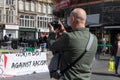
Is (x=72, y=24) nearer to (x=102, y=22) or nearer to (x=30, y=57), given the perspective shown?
(x=30, y=57)

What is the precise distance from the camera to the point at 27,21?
68688 mm

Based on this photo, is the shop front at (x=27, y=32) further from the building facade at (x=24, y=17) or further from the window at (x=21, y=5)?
the window at (x=21, y=5)

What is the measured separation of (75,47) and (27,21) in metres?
64.6

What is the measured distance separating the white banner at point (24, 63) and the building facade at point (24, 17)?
4662 cm

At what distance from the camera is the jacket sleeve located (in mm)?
4426

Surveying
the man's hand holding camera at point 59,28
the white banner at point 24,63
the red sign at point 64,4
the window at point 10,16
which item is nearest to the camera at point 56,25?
the man's hand holding camera at point 59,28

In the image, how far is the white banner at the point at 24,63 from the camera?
1412 cm

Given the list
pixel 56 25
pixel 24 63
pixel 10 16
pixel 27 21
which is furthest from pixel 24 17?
pixel 56 25

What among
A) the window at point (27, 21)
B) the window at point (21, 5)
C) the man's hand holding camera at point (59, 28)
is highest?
the window at point (21, 5)

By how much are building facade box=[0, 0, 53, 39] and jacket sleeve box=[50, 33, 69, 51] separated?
57674 millimetres

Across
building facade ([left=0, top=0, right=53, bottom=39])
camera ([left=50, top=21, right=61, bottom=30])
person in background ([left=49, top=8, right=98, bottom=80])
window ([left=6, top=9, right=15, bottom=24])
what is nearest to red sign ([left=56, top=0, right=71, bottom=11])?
building facade ([left=0, top=0, right=53, bottom=39])

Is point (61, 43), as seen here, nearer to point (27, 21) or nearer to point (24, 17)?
point (24, 17)

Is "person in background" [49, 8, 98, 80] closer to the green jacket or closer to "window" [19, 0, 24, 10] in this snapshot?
the green jacket

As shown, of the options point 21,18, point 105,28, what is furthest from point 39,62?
point 21,18
